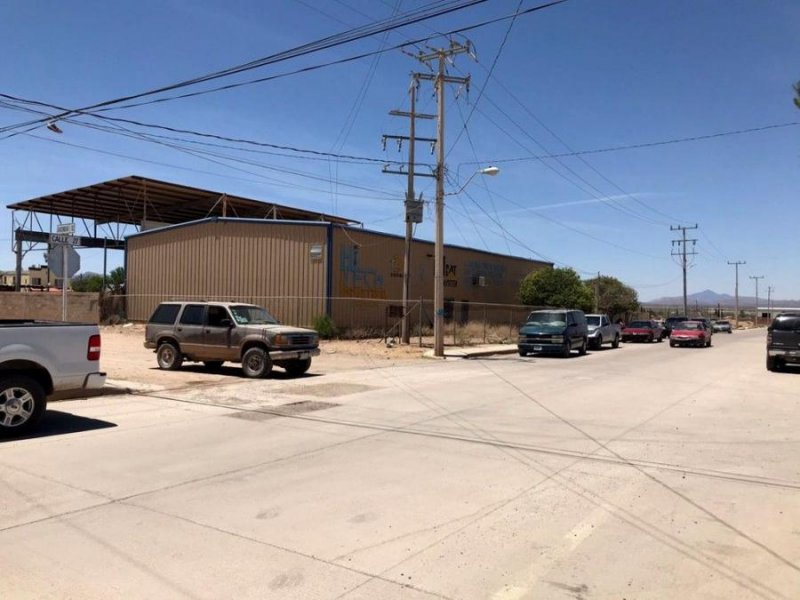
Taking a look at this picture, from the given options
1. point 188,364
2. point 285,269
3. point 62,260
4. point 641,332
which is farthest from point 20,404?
point 641,332

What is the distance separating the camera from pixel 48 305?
39250mm

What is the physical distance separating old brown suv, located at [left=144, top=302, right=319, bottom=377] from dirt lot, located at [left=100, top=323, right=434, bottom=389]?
57 cm

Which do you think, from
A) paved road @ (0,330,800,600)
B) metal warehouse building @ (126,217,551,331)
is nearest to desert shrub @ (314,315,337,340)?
metal warehouse building @ (126,217,551,331)

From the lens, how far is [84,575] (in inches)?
165

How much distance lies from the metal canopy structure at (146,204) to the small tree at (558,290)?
13.4 metres

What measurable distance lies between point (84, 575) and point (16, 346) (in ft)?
16.9

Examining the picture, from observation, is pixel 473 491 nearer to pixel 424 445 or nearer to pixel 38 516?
pixel 424 445

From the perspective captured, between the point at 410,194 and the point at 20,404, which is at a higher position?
the point at 410,194

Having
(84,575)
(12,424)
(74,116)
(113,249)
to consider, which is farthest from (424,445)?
(113,249)

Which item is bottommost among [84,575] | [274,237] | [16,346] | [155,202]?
[84,575]

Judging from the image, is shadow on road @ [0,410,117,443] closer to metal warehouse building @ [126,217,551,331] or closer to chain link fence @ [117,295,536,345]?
chain link fence @ [117,295,536,345]

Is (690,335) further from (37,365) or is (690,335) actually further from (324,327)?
(37,365)

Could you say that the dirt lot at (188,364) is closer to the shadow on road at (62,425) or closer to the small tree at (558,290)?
the shadow on road at (62,425)

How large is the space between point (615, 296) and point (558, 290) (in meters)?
18.6
